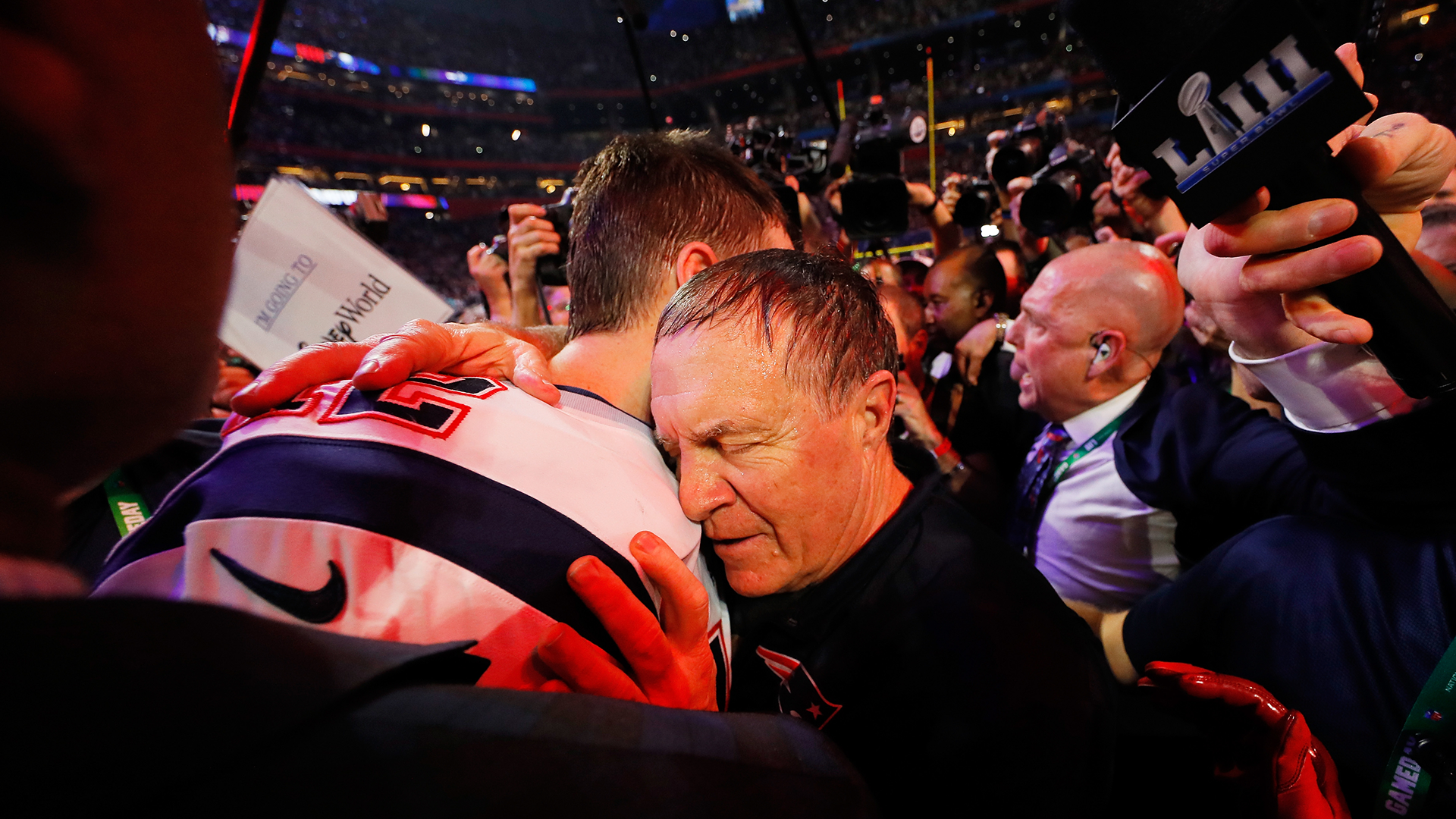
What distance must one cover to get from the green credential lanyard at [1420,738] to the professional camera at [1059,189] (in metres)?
3.22

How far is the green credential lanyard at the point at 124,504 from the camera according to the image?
174cm

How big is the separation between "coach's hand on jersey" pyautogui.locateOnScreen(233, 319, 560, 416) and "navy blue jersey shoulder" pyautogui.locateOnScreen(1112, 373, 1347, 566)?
2204 mm

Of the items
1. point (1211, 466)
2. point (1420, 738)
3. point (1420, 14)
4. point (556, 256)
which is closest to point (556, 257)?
point (556, 256)

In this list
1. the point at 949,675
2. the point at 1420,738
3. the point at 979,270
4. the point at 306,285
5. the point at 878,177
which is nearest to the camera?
the point at 949,675

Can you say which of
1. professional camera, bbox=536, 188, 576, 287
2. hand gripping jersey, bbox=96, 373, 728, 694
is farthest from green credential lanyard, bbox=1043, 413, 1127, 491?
professional camera, bbox=536, 188, 576, 287

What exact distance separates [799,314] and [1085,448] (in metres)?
2.29

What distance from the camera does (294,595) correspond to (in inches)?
28.6

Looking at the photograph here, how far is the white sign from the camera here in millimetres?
2520

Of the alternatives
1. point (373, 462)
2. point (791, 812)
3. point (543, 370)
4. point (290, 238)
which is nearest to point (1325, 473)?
point (791, 812)

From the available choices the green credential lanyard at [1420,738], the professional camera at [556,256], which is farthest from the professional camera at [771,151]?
the green credential lanyard at [1420,738]

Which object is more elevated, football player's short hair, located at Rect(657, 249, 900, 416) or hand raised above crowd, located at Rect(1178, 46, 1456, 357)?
football player's short hair, located at Rect(657, 249, 900, 416)

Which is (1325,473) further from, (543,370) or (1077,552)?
(543,370)

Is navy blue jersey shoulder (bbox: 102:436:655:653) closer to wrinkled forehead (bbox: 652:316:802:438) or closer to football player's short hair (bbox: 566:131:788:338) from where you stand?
wrinkled forehead (bbox: 652:316:802:438)

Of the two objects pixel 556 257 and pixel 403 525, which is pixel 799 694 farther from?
pixel 556 257
